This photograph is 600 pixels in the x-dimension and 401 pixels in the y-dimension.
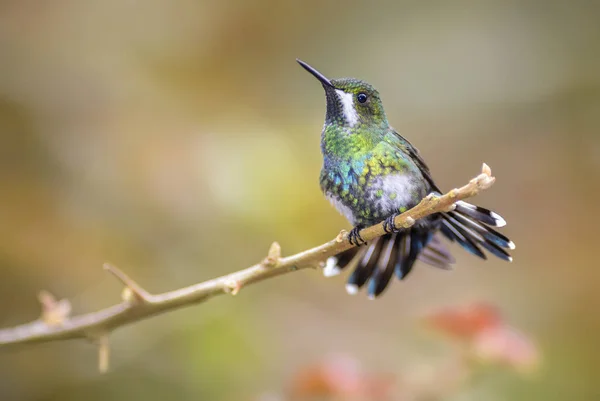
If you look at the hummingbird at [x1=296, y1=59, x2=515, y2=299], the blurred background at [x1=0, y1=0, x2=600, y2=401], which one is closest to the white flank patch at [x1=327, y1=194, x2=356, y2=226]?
the hummingbird at [x1=296, y1=59, x2=515, y2=299]

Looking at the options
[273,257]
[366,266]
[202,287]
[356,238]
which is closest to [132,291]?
[202,287]

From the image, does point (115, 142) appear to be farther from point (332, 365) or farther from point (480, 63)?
point (480, 63)

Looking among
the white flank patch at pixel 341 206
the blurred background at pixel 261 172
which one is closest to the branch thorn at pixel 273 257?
the white flank patch at pixel 341 206

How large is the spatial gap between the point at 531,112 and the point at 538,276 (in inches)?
25.3

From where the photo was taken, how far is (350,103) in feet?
3.22

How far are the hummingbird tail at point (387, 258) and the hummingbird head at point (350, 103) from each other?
8.1 inches

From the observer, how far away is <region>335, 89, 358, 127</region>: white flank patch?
97 cm

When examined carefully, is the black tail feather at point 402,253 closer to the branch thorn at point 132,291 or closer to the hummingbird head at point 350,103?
the hummingbird head at point 350,103

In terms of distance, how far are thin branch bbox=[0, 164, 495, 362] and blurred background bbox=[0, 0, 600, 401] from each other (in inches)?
22.4

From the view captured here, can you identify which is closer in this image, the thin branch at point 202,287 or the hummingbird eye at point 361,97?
the thin branch at point 202,287

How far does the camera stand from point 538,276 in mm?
2174

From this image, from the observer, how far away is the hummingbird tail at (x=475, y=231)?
0.83m

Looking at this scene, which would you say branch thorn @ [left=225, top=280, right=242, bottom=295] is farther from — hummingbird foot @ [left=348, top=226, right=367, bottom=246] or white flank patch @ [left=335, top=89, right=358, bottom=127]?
white flank patch @ [left=335, top=89, right=358, bottom=127]

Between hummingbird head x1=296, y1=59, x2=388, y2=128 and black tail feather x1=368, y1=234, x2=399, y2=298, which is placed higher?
hummingbird head x1=296, y1=59, x2=388, y2=128
